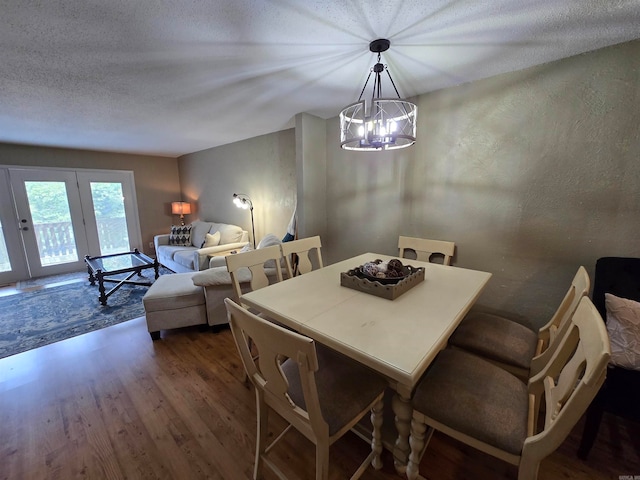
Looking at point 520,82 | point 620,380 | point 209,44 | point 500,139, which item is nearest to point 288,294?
point 209,44

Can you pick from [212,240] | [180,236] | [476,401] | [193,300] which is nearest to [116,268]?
[212,240]

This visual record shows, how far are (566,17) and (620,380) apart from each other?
1.81 metres

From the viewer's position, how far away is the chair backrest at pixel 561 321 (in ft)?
3.86

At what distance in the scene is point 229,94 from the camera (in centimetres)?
222

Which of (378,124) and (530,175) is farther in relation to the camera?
(530,175)

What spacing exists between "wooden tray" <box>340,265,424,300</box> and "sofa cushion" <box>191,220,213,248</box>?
11.9ft

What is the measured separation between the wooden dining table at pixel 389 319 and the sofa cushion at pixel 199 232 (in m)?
3.45

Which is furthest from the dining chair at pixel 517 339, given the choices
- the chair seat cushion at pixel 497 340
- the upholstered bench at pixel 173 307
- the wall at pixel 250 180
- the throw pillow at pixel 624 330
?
the wall at pixel 250 180

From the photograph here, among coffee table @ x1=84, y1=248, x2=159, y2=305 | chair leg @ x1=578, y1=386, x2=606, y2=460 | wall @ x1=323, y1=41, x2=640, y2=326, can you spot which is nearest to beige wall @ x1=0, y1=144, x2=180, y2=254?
coffee table @ x1=84, y1=248, x2=159, y2=305

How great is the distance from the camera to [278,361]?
0.90m

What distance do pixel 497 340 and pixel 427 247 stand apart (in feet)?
2.96

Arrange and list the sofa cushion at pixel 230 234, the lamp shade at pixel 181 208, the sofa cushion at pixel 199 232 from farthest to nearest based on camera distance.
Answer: the lamp shade at pixel 181 208 → the sofa cushion at pixel 199 232 → the sofa cushion at pixel 230 234

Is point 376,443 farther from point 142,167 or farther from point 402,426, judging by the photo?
point 142,167

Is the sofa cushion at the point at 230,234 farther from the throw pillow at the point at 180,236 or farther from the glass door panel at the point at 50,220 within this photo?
the glass door panel at the point at 50,220
